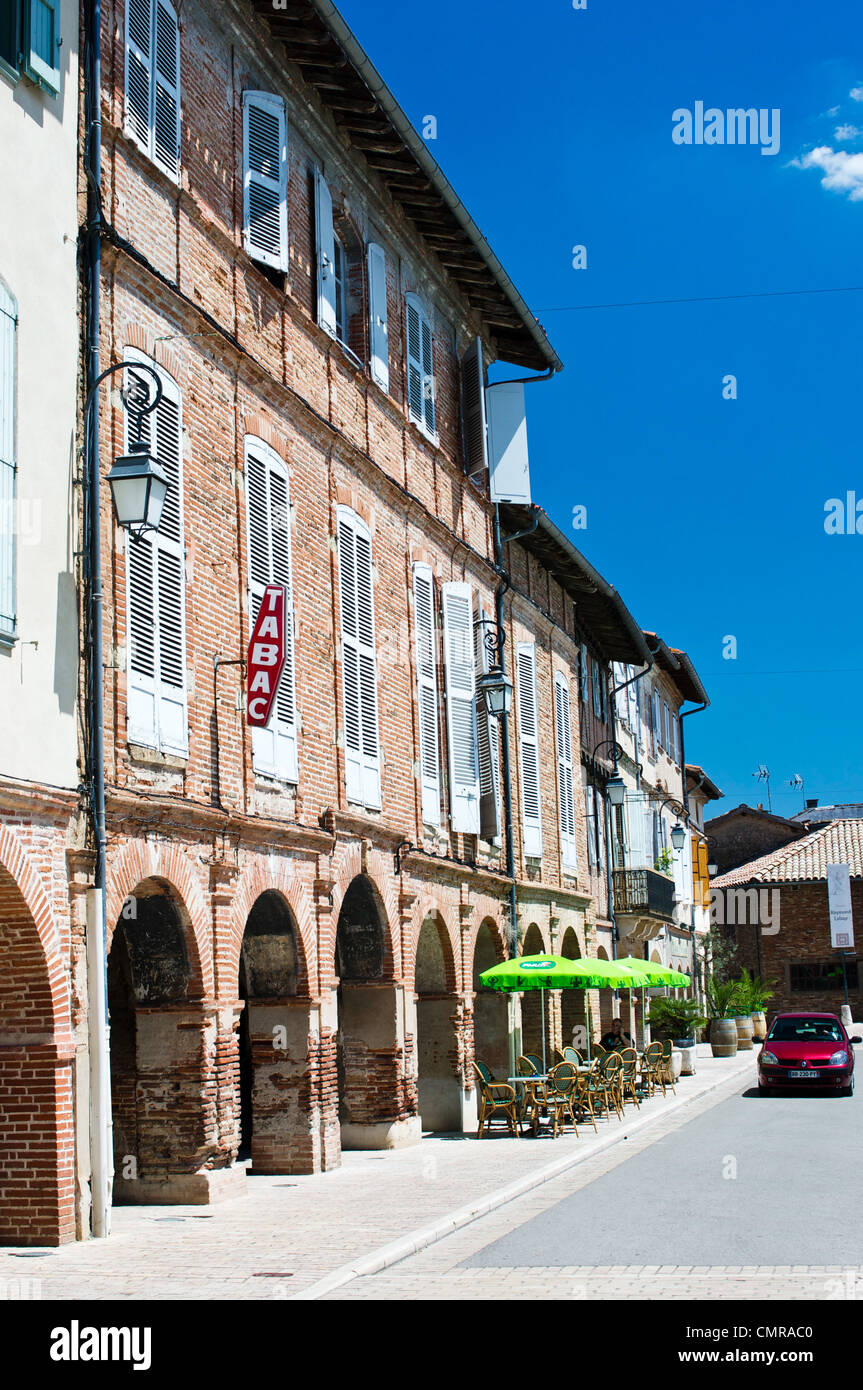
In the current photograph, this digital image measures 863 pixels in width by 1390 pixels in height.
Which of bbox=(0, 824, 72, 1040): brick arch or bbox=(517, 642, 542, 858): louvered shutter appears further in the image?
bbox=(517, 642, 542, 858): louvered shutter

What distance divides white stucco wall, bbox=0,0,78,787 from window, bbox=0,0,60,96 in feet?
0.40

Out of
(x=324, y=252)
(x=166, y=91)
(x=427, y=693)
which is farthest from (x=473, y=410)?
(x=166, y=91)

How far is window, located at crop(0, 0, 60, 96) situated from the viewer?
1173 cm

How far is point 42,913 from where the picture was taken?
36.6ft

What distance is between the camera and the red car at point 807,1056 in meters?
27.4

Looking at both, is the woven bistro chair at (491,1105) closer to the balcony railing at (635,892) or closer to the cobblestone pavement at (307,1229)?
the cobblestone pavement at (307,1229)

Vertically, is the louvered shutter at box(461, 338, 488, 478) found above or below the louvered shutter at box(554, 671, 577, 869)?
above

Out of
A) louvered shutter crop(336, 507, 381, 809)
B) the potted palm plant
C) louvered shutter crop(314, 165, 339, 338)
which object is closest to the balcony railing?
the potted palm plant

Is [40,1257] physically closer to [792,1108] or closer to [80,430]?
[80,430]

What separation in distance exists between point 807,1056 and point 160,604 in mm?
18090

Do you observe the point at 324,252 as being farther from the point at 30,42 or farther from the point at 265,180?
the point at 30,42

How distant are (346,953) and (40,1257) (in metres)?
8.75

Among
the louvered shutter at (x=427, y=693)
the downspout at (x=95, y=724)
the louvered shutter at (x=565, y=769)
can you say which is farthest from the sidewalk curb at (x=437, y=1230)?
the louvered shutter at (x=565, y=769)

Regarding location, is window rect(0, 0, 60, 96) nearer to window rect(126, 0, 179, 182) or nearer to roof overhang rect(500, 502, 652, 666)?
window rect(126, 0, 179, 182)
